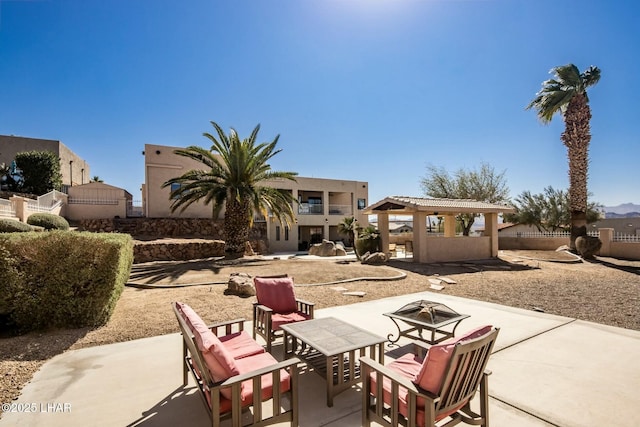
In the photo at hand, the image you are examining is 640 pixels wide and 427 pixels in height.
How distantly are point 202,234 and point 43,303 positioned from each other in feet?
60.0

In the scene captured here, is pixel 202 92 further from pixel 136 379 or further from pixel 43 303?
pixel 136 379

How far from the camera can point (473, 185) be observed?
1072 inches

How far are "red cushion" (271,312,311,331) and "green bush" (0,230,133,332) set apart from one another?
314 cm

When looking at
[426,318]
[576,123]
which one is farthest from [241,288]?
[576,123]

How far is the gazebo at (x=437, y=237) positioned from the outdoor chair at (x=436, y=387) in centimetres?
1293

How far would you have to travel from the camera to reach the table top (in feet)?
10.7

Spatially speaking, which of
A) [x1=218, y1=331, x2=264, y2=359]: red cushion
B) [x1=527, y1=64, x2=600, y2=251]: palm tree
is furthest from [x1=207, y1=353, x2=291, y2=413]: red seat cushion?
[x1=527, y1=64, x2=600, y2=251]: palm tree

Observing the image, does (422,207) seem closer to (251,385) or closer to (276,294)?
(276,294)

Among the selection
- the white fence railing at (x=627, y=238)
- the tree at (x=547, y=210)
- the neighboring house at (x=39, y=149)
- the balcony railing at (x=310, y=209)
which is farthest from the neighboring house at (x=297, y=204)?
the white fence railing at (x=627, y=238)

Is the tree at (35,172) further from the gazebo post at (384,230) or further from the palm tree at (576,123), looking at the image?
the palm tree at (576,123)

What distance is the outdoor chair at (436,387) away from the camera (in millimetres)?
2191

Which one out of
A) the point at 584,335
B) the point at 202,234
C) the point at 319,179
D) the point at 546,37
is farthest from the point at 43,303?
the point at 319,179

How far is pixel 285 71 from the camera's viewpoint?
12.2 meters

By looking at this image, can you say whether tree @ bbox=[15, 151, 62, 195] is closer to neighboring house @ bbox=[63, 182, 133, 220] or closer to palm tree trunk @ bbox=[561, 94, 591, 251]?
neighboring house @ bbox=[63, 182, 133, 220]
